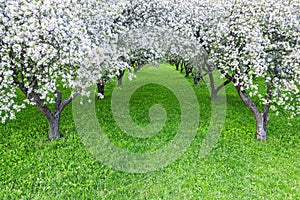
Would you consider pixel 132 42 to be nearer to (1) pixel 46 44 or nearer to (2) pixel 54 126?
(2) pixel 54 126

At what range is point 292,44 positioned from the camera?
356 inches

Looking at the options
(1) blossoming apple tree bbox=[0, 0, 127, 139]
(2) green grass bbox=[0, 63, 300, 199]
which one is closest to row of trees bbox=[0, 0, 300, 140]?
(1) blossoming apple tree bbox=[0, 0, 127, 139]

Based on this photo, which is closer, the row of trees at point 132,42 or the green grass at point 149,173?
the row of trees at point 132,42

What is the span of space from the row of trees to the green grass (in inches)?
36.4

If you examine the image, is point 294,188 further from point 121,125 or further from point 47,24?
point 47,24

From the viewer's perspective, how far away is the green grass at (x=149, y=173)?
718 centimetres

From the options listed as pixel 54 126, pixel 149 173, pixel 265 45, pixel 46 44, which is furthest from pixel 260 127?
pixel 46 44

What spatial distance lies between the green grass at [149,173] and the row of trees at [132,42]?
0.92 m

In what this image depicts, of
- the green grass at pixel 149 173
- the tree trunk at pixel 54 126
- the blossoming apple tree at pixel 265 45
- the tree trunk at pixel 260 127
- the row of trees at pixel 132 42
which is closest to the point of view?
the row of trees at pixel 132 42

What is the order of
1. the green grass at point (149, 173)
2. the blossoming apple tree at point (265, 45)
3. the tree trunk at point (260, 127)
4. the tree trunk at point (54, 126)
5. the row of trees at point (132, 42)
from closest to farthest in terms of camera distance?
1. the row of trees at point (132, 42)
2. the green grass at point (149, 173)
3. the blossoming apple tree at point (265, 45)
4. the tree trunk at point (54, 126)
5. the tree trunk at point (260, 127)

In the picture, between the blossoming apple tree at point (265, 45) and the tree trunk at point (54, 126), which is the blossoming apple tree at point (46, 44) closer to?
the tree trunk at point (54, 126)

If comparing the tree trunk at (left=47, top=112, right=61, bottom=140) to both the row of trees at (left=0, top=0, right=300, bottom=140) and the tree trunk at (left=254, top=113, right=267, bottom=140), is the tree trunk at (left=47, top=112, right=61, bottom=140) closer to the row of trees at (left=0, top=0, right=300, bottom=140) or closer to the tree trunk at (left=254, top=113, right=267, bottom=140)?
the row of trees at (left=0, top=0, right=300, bottom=140)

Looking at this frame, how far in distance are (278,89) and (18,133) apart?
9160 mm

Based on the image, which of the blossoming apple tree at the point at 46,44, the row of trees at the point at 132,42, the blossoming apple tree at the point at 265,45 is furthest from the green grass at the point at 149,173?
the blossoming apple tree at the point at 46,44
